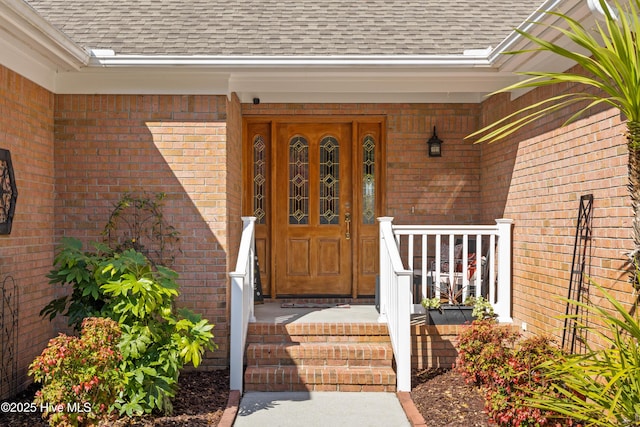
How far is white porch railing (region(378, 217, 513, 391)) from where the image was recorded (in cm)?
573

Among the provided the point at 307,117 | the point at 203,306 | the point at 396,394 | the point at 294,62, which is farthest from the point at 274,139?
the point at 396,394

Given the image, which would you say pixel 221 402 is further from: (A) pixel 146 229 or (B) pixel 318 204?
(B) pixel 318 204

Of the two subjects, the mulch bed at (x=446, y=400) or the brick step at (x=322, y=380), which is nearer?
the mulch bed at (x=446, y=400)

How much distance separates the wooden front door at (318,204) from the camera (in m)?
8.20

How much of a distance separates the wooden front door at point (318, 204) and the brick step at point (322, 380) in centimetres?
236

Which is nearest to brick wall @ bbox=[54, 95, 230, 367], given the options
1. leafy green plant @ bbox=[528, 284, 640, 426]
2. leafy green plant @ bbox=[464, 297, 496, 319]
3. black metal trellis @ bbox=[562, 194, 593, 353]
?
leafy green plant @ bbox=[464, 297, 496, 319]

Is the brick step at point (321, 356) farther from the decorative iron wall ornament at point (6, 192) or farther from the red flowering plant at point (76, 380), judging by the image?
the decorative iron wall ornament at point (6, 192)

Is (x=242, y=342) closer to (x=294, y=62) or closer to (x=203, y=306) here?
(x=203, y=306)

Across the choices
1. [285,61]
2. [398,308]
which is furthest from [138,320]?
[285,61]

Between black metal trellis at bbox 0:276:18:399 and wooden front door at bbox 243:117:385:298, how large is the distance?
3.33m

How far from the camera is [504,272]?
6.64 meters

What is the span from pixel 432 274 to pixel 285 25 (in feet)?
10.7

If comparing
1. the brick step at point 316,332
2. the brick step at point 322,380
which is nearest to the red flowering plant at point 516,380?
the brick step at point 322,380

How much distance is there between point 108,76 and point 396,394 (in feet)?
13.8
